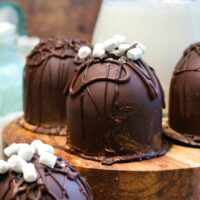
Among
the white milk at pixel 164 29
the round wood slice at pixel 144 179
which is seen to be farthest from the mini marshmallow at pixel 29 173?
the white milk at pixel 164 29

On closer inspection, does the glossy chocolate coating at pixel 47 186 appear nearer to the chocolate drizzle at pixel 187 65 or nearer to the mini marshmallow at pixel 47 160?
the mini marshmallow at pixel 47 160

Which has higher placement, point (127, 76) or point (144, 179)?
point (127, 76)

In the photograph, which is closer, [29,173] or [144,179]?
[29,173]

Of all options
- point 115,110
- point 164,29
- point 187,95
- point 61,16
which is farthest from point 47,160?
point 61,16

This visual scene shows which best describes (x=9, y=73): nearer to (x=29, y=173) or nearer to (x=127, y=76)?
(x=127, y=76)

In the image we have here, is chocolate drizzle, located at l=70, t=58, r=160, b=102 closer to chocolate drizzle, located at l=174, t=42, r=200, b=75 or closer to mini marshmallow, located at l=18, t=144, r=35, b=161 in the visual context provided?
chocolate drizzle, located at l=174, t=42, r=200, b=75

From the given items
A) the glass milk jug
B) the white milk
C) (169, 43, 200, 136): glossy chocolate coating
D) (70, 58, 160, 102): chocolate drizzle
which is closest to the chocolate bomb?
(70, 58, 160, 102): chocolate drizzle

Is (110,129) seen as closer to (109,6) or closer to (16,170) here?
(16,170)

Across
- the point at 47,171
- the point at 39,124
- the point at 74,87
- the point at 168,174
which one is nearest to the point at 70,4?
the point at 39,124
